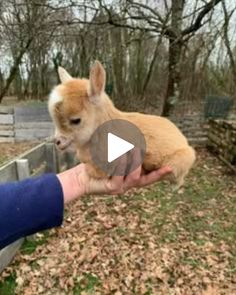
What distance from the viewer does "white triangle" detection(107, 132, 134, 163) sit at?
1.05m

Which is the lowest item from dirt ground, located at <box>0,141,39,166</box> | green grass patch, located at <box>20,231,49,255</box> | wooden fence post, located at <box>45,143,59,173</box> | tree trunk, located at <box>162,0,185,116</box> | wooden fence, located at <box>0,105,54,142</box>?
dirt ground, located at <box>0,141,39,166</box>

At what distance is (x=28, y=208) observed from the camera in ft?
3.61

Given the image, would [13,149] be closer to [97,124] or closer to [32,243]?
[32,243]

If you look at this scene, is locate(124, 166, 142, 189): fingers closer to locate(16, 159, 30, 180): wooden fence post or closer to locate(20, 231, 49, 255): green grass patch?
locate(16, 159, 30, 180): wooden fence post

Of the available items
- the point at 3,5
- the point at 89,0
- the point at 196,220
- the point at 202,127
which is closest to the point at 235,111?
the point at 202,127

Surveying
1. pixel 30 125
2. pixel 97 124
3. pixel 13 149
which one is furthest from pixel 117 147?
pixel 30 125

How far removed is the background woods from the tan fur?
4.82 m

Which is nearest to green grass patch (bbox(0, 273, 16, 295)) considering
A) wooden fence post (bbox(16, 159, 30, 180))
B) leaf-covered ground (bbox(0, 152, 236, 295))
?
leaf-covered ground (bbox(0, 152, 236, 295))

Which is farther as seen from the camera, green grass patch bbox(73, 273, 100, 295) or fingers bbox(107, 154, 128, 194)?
green grass patch bbox(73, 273, 100, 295)

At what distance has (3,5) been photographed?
8.34 m

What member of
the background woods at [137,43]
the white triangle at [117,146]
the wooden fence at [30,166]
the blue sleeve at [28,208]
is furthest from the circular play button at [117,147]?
the background woods at [137,43]

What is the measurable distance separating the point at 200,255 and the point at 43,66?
1206cm

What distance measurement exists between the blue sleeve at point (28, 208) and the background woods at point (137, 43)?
503cm

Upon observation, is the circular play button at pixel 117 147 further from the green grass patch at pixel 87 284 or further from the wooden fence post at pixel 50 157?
the wooden fence post at pixel 50 157
